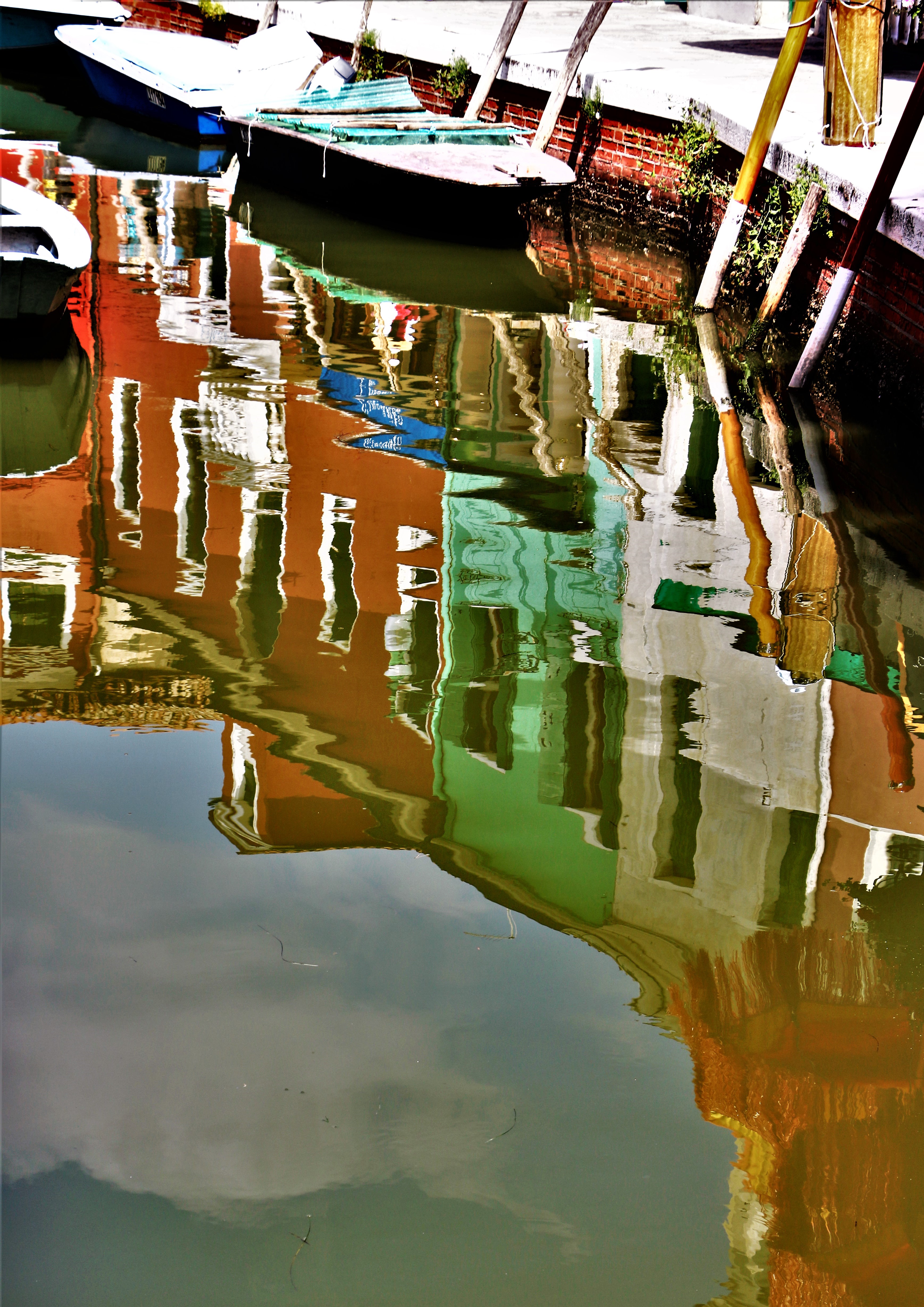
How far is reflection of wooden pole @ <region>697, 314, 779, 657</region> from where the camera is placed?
4.37 metres

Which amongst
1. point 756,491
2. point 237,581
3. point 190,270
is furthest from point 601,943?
point 190,270

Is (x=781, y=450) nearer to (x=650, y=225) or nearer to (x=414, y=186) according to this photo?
(x=414, y=186)

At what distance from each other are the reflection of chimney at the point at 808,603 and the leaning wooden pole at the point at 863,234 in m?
1.78

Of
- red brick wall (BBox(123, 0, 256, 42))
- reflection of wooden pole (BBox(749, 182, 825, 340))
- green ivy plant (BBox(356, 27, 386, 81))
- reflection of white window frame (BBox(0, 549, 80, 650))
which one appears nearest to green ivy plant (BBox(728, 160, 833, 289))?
reflection of wooden pole (BBox(749, 182, 825, 340))

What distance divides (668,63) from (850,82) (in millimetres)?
7661

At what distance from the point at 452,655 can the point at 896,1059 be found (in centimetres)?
197

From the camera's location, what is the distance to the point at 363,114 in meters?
12.4

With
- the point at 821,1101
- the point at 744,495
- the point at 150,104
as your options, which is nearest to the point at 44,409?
the point at 744,495

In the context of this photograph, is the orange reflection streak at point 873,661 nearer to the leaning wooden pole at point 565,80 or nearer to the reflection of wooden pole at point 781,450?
the reflection of wooden pole at point 781,450

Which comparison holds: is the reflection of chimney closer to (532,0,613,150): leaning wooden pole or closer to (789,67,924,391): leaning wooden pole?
(789,67,924,391): leaning wooden pole

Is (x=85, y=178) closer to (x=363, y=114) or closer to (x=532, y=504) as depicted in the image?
(x=363, y=114)

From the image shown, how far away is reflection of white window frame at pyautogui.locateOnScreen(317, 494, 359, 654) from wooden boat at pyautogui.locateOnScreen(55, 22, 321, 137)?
8.89 meters

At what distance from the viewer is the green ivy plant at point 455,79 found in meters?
13.2

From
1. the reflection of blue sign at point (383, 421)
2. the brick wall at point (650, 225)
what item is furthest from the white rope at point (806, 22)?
the reflection of blue sign at point (383, 421)
